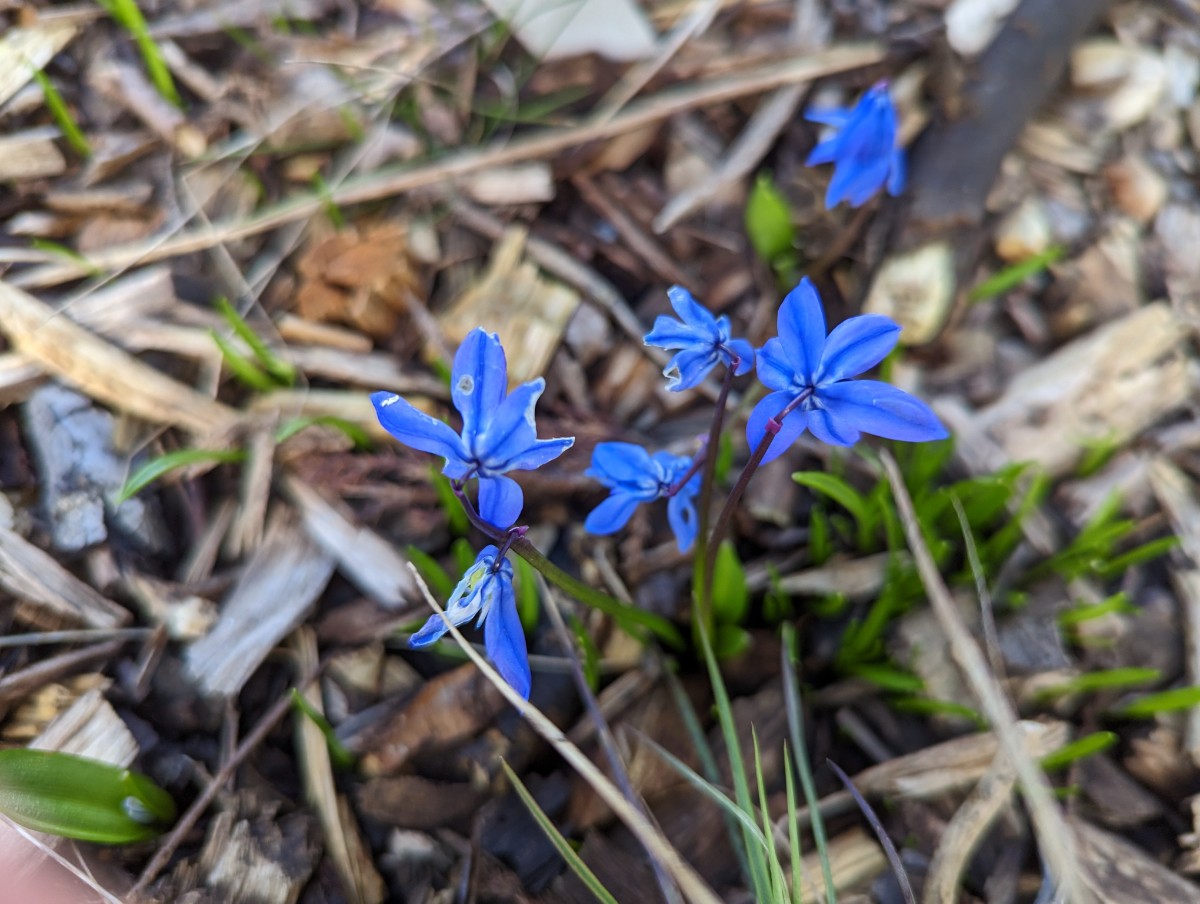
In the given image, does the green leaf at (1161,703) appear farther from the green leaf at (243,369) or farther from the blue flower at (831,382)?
the green leaf at (243,369)

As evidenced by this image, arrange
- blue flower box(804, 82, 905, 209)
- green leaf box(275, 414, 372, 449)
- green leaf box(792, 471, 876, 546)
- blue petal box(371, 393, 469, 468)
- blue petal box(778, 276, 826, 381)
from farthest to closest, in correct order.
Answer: blue flower box(804, 82, 905, 209) < green leaf box(275, 414, 372, 449) < green leaf box(792, 471, 876, 546) < blue petal box(778, 276, 826, 381) < blue petal box(371, 393, 469, 468)

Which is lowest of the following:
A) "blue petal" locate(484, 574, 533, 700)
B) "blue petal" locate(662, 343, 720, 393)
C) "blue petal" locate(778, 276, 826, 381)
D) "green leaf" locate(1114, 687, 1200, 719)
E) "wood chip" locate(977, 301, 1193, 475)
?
"green leaf" locate(1114, 687, 1200, 719)

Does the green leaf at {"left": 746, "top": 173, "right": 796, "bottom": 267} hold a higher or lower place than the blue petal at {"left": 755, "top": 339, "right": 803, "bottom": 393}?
lower

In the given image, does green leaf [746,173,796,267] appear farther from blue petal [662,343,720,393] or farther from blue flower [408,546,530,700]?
blue flower [408,546,530,700]

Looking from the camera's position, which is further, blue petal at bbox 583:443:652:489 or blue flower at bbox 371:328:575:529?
blue petal at bbox 583:443:652:489

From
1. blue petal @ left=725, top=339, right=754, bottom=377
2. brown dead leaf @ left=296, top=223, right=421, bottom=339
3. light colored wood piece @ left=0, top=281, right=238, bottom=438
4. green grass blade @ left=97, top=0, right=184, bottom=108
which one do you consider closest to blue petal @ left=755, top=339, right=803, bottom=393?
blue petal @ left=725, top=339, right=754, bottom=377

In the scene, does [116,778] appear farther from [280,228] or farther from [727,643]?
[280,228]

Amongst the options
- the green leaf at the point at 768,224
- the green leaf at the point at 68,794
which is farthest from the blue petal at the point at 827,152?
the green leaf at the point at 68,794
